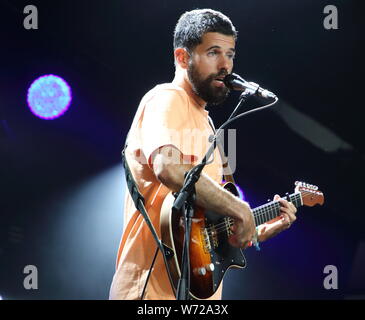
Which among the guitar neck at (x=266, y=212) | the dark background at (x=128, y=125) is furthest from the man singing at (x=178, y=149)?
the dark background at (x=128, y=125)

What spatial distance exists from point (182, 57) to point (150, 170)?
782 mm

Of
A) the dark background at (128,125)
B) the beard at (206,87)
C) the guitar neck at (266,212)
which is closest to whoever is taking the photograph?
the beard at (206,87)

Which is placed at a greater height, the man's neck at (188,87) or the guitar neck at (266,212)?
the man's neck at (188,87)

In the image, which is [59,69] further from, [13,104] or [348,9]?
[348,9]

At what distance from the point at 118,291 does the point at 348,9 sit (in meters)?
3.59

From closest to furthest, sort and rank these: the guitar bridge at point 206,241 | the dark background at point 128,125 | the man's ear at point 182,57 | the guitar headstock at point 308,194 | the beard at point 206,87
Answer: the guitar bridge at point 206,241 < the beard at point 206,87 < the man's ear at point 182,57 < the guitar headstock at point 308,194 < the dark background at point 128,125

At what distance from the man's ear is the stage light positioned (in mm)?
2330

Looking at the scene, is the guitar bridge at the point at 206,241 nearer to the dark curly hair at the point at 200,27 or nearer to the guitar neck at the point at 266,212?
the guitar neck at the point at 266,212

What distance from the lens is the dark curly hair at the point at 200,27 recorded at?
9.36 ft

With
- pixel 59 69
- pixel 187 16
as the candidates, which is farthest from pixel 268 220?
pixel 59 69

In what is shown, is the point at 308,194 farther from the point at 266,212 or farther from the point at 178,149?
the point at 178,149

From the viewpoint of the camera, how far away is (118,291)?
7.97 ft

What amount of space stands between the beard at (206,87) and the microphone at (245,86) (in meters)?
0.15

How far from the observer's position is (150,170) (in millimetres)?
2529
